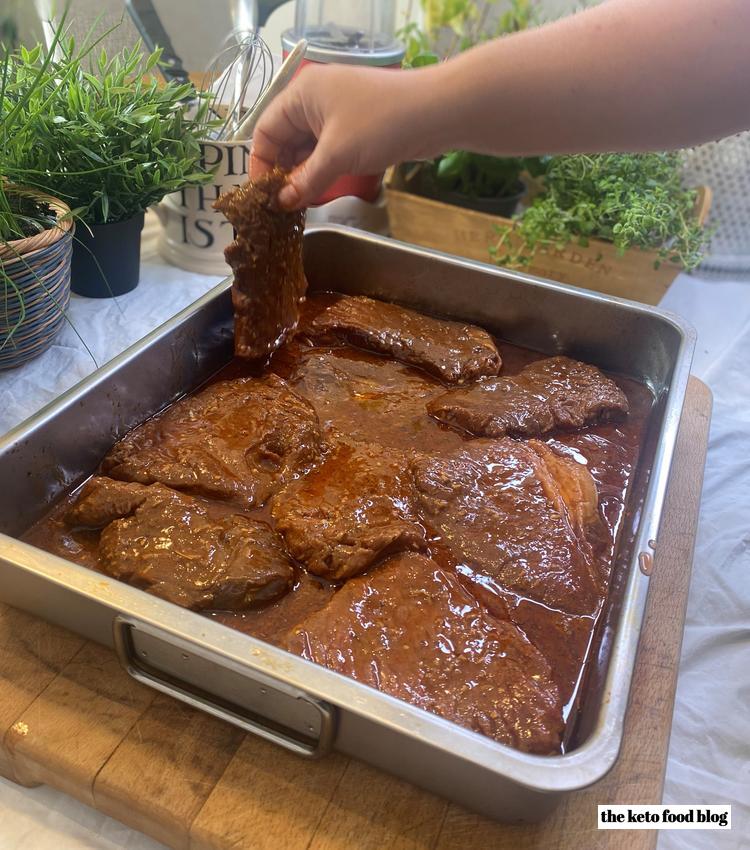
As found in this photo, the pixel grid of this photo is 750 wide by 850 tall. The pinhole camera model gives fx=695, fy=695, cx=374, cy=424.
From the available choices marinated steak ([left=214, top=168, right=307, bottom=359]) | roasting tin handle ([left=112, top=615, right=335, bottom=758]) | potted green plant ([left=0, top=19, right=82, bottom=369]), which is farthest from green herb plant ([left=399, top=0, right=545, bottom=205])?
roasting tin handle ([left=112, top=615, right=335, bottom=758])

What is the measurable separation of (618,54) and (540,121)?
0.50 feet

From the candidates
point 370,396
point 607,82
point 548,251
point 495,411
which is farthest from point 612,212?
point 607,82

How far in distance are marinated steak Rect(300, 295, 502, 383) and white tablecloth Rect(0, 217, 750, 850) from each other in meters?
0.51

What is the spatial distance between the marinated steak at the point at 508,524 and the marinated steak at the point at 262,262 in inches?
22.9

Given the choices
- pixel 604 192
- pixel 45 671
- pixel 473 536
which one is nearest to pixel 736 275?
pixel 604 192

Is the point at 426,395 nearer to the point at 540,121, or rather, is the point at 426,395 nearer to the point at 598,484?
the point at 598,484

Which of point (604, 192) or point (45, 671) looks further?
point (604, 192)

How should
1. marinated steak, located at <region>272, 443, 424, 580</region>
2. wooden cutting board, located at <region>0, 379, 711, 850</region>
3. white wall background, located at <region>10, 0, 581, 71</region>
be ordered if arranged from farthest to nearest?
white wall background, located at <region>10, 0, 581, 71</region>, marinated steak, located at <region>272, 443, 424, 580</region>, wooden cutting board, located at <region>0, 379, 711, 850</region>

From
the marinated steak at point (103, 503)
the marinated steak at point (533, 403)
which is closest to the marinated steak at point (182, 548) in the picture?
the marinated steak at point (103, 503)

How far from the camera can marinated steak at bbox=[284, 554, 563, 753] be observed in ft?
3.55

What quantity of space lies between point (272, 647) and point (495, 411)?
93 centimetres

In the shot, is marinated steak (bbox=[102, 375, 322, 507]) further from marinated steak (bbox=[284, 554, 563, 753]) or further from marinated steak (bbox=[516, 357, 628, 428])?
marinated steak (bbox=[516, 357, 628, 428])

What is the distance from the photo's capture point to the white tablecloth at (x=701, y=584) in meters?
1.16

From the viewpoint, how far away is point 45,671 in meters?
1.17
